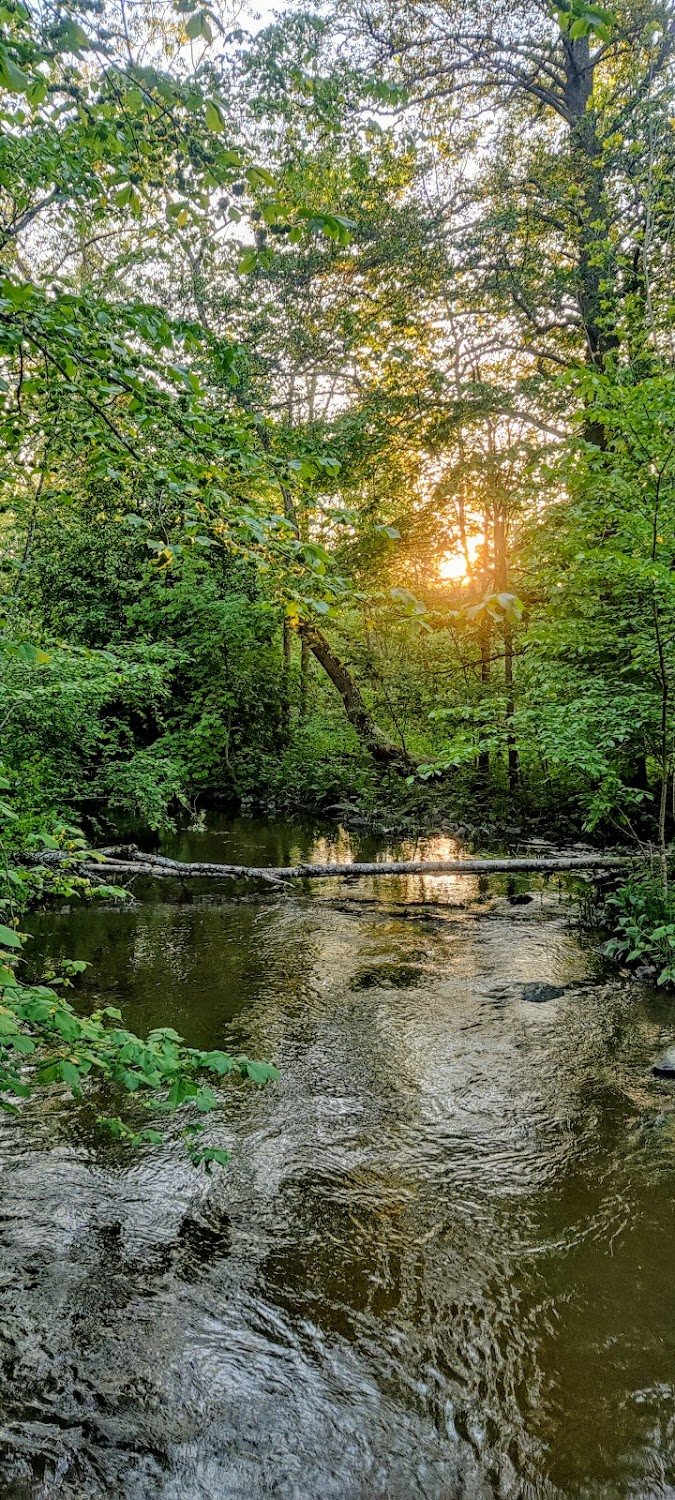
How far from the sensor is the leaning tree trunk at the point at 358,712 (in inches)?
601

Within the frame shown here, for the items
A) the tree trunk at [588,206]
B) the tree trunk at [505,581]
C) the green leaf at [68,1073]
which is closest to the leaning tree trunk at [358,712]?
the tree trunk at [505,581]

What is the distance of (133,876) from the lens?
8.66m

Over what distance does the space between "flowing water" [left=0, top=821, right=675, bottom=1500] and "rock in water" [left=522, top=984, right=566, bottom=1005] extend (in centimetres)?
3

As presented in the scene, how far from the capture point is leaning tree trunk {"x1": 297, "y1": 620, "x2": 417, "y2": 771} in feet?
50.1

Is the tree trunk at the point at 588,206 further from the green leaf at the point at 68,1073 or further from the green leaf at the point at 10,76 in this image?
the green leaf at the point at 68,1073

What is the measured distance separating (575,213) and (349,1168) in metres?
12.3

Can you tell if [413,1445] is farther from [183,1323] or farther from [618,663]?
[618,663]

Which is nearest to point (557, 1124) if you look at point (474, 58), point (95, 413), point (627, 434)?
point (95, 413)

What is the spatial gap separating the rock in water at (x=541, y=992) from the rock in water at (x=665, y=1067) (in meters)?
1.15

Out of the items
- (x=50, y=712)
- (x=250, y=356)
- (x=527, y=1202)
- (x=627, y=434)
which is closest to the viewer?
(x=527, y=1202)

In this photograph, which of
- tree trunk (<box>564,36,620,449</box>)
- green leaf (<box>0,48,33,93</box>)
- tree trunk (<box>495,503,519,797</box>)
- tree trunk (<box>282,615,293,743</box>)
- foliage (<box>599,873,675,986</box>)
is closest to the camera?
green leaf (<box>0,48,33,93</box>)

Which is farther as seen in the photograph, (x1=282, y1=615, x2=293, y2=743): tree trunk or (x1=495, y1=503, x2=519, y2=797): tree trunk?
(x1=282, y1=615, x2=293, y2=743): tree trunk

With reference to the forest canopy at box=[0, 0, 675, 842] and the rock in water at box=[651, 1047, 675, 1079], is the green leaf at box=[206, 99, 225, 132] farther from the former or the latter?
the rock in water at box=[651, 1047, 675, 1079]

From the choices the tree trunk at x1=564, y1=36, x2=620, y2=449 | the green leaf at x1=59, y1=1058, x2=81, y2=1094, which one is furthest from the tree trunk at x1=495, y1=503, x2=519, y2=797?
the green leaf at x1=59, y1=1058, x2=81, y2=1094
